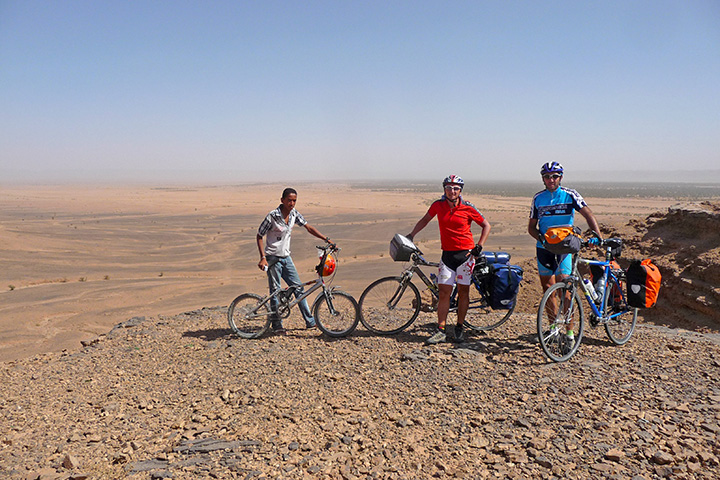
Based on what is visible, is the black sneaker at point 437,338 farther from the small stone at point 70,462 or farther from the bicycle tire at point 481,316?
the small stone at point 70,462

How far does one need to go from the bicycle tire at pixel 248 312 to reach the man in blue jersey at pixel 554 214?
4021 millimetres

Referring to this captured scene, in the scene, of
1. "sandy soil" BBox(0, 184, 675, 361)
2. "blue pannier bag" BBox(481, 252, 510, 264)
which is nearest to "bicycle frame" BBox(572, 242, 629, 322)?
"blue pannier bag" BBox(481, 252, 510, 264)

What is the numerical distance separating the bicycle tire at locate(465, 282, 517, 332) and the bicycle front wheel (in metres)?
1.67

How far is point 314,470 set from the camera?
11.1 ft

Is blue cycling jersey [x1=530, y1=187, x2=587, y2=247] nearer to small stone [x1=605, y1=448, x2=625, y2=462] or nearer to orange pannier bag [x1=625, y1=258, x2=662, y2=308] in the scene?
orange pannier bag [x1=625, y1=258, x2=662, y2=308]

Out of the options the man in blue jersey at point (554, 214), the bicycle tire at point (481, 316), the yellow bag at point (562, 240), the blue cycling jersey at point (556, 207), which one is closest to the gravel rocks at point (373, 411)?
the bicycle tire at point (481, 316)

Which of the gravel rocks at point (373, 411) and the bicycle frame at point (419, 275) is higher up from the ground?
the bicycle frame at point (419, 275)

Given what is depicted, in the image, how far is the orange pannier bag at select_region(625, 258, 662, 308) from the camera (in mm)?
5430

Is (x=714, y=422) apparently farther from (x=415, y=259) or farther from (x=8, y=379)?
(x=8, y=379)

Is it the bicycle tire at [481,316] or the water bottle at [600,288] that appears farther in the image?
the bicycle tire at [481,316]

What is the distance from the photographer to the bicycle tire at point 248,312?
6.67 m

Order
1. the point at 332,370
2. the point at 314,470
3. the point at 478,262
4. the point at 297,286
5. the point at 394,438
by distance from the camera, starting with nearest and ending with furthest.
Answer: the point at 314,470 < the point at 394,438 < the point at 332,370 < the point at 478,262 < the point at 297,286

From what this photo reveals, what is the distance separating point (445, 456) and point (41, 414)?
4247 mm

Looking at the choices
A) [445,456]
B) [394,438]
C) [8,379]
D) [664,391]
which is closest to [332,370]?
[394,438]
